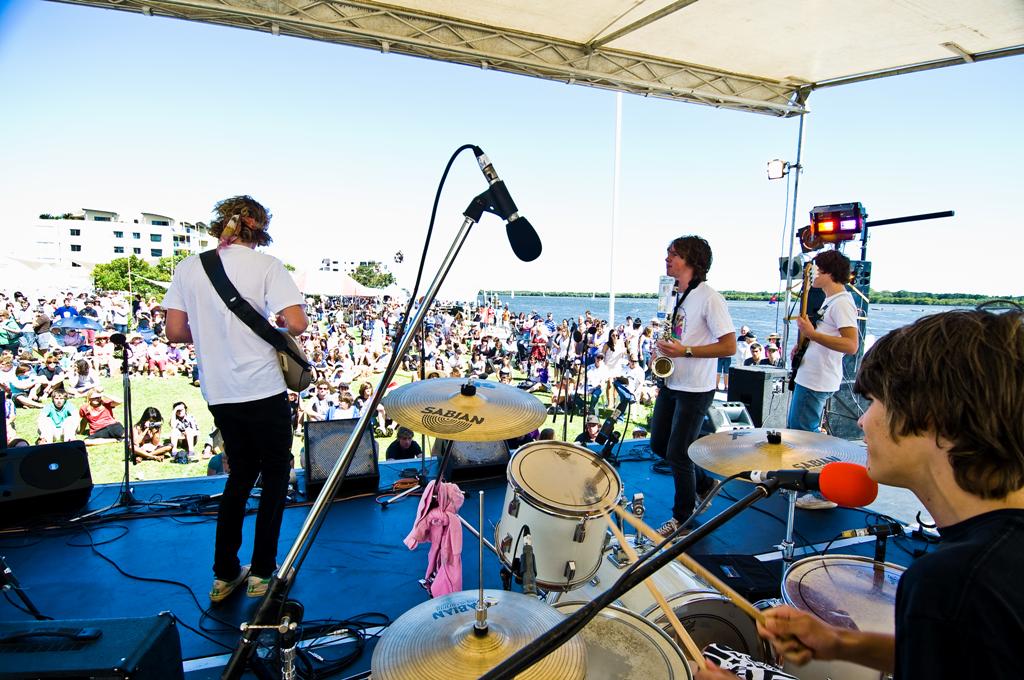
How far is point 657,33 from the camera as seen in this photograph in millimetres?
4316

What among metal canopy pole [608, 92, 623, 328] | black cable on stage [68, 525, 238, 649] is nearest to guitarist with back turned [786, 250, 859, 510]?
black cable on stage [68, 525, 238, 649]

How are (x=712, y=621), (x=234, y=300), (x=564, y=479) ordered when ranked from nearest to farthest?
(x=712, y=621)
(x=564, y=479)
(x=234, y=300)

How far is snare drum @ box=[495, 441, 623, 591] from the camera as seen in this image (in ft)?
6.61

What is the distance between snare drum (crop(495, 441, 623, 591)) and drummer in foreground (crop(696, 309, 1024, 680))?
877mm

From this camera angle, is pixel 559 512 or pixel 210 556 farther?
pixel 210 556

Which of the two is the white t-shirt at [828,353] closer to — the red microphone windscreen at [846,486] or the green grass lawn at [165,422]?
the green grass lawn at [165,422]

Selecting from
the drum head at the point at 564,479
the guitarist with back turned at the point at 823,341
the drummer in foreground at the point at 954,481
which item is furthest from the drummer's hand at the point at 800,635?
the guitarist with back turned at the point at 823,341

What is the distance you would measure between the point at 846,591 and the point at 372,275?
65160mm

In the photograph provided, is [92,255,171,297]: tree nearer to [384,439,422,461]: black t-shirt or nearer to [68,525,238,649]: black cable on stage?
[384,439,422,461]: black t-shirt

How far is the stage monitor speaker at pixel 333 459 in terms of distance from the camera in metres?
3.81

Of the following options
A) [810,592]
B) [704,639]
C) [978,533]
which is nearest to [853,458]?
[810,592]

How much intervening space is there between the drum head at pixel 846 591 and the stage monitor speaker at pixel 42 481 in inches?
167

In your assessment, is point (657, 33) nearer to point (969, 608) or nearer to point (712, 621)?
point (712, 621)

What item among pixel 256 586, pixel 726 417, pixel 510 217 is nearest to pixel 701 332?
pixel 510 217
